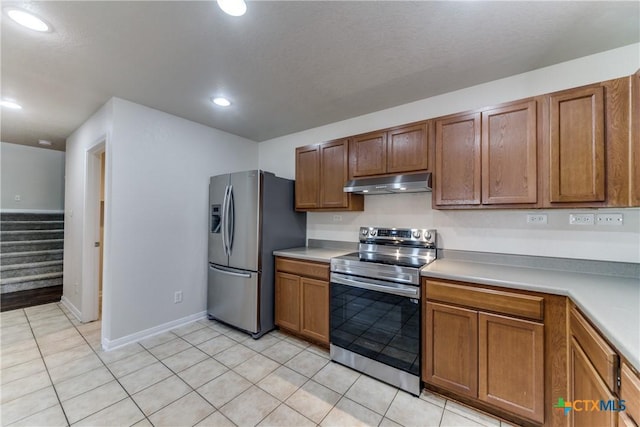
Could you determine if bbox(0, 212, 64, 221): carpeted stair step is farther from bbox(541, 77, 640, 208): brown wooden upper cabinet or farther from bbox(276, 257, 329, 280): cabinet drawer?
bbox(541, 77, 640, 208): brown wooden upper cabinet

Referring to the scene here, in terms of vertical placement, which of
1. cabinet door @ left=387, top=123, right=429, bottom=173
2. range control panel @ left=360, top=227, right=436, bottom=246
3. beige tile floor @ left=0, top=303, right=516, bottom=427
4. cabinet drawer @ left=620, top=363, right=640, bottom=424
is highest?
cabinet door @ left=387, top=123, right=429, bottom=173

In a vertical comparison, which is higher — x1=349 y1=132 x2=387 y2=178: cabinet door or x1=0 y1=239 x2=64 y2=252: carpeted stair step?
x1=349 y1=132 x2=387 y2=178: cabinet door

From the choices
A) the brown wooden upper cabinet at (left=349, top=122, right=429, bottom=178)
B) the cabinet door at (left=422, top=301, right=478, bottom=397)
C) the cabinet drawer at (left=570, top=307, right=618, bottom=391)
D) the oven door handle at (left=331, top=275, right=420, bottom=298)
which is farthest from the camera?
the brown wooden upper cabinet at (left=349, top=122, right=429, bottom=178)

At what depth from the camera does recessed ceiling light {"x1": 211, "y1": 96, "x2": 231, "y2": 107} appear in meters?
2.56

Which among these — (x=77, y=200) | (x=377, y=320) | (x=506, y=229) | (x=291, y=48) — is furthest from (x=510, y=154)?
(x=77, y=200)

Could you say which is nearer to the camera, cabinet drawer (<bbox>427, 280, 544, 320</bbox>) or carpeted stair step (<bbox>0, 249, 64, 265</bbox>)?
cabinet drawer (<bbox>427, 280, 544, 320</bbox>)

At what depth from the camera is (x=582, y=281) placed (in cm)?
160

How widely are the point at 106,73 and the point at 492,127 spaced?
3.16 metres

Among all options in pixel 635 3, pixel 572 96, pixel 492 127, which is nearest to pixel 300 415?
pixel 492 127

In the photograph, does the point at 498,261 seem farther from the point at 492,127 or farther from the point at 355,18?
the point at 355,18

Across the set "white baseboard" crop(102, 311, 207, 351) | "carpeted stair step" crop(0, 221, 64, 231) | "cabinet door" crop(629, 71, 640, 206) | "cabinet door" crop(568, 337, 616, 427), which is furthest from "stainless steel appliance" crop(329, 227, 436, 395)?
"carpeted stair step" crop(0, 221, 64, 231)

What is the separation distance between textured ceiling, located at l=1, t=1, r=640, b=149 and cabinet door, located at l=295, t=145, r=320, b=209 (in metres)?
0.54

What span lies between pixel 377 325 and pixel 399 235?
0.91 meters

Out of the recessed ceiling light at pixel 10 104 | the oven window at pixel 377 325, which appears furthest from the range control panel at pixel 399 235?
the recessed ceiling light at pixel 10 104
